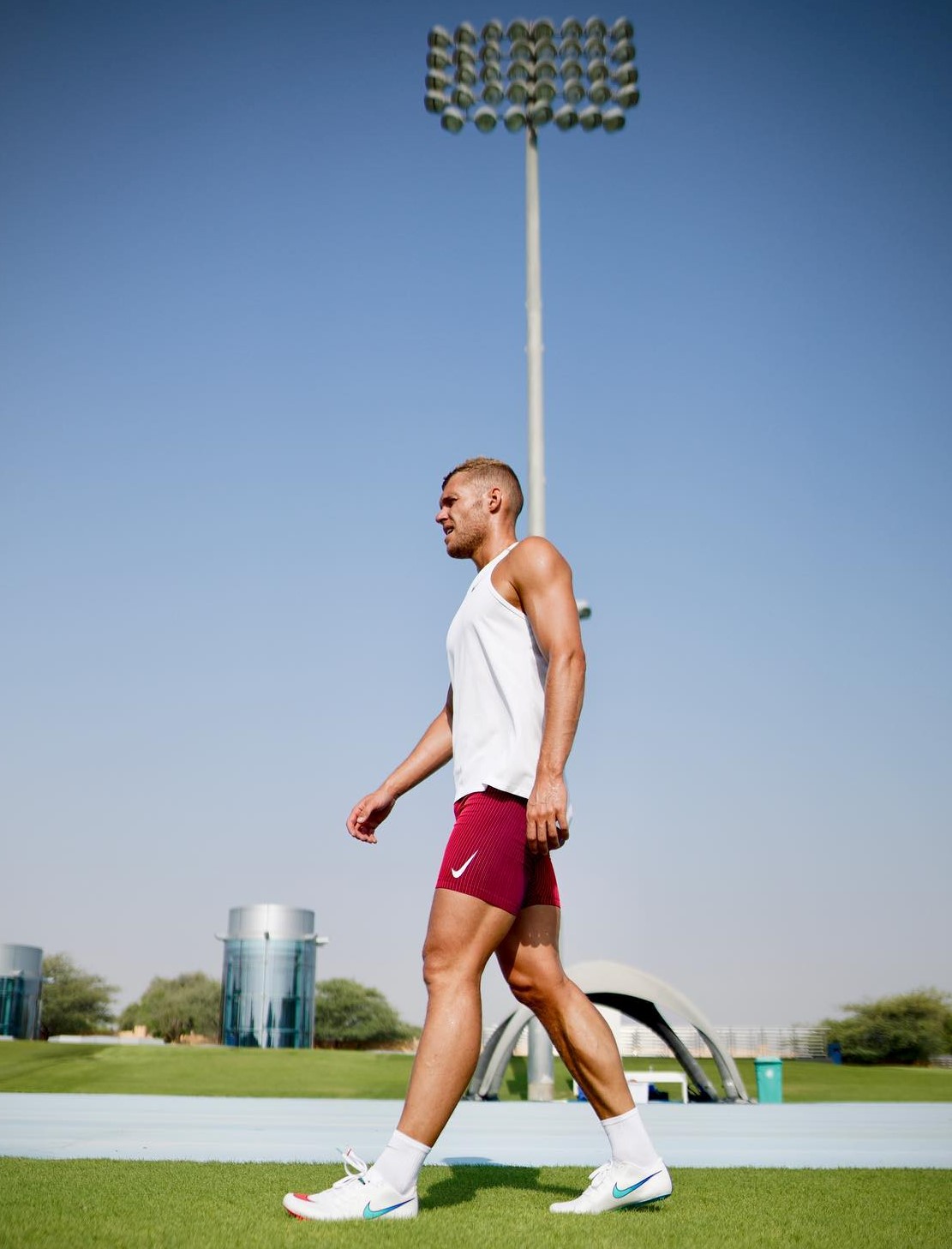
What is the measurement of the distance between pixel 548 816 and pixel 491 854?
0.19 m

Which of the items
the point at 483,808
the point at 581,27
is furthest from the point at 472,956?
the point at 581,27

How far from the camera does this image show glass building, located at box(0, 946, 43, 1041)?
2698 centimetres

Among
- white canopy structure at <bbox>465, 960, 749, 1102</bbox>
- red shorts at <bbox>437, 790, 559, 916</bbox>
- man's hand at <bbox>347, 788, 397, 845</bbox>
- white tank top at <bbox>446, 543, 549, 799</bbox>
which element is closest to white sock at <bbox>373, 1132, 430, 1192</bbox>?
red shorts at <bbox>437, 790, 559, 916</bbox>

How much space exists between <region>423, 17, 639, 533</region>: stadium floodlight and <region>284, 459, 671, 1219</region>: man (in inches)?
504

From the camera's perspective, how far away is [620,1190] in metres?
3.15

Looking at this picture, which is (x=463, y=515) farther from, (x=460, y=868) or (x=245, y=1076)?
(x=245, y=1076)

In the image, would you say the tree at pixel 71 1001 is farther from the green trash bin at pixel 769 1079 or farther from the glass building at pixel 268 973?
the green trash bin at pixel 769 1079

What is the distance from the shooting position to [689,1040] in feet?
110

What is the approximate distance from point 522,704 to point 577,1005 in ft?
2.94

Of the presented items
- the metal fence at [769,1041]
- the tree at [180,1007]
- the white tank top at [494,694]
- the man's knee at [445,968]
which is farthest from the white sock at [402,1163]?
the tree at [180,1007]

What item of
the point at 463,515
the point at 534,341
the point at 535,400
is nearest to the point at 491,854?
the point at 463,515

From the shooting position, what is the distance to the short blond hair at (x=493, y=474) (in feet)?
12.5

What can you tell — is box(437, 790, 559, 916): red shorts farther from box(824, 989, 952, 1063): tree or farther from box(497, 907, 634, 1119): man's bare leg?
box(824, 989, 952, 1063): tree

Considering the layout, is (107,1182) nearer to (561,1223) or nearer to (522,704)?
(561,1223)
